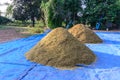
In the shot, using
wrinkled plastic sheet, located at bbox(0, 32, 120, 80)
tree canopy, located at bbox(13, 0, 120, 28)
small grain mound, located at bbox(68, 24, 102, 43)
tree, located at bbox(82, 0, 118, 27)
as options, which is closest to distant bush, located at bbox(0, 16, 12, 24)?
tree canopy, located at bbox(13, 0, 120, 28)

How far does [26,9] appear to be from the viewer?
20.2 meters

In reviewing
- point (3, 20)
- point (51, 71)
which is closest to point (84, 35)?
point (51, 71)

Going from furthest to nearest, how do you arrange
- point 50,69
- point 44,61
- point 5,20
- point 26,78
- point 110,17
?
1. point 5,20
2. point 110,17
3. point 44,61
4. point 50,69
5. point 26,78

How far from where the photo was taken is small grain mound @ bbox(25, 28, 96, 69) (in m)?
5.43

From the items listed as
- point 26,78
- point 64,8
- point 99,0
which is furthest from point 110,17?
point 26,78

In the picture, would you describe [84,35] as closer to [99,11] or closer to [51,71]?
[51,71]

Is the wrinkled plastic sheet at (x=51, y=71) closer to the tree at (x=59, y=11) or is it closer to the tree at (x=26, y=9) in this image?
the tree at (x=59, y=11)

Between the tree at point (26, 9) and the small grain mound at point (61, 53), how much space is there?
14098mm

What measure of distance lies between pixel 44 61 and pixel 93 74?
4.54 ft

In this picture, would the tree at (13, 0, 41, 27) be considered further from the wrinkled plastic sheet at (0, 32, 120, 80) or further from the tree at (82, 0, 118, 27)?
the wrinkled plastic sheet at (0, 32, 120, 80)

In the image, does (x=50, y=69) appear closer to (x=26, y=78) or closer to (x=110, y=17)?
(x=26, y=78)

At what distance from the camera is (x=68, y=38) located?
616 cm

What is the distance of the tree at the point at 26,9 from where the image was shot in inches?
792

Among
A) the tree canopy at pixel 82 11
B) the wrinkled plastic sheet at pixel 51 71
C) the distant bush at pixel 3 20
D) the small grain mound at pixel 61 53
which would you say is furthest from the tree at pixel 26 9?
the wrinkled plastic sheet at pixel 51 71
